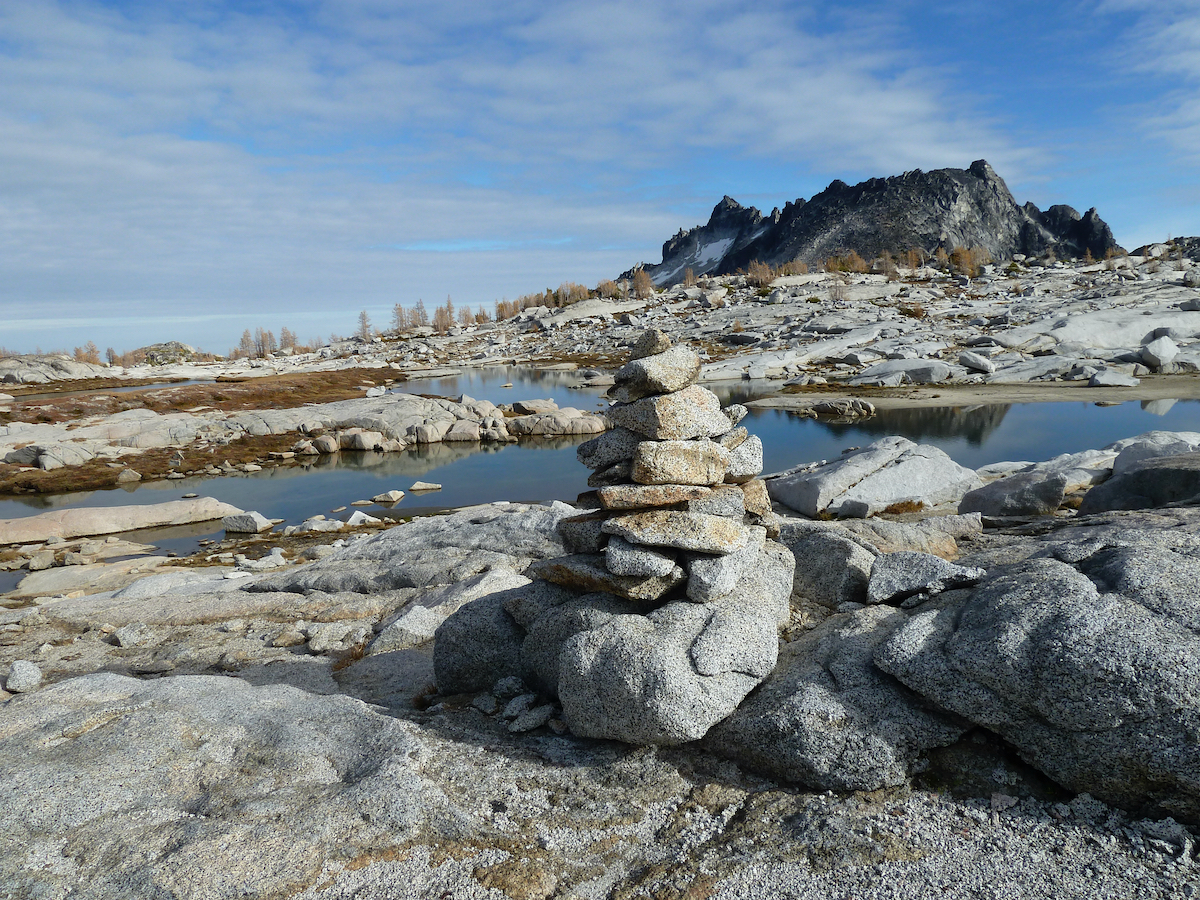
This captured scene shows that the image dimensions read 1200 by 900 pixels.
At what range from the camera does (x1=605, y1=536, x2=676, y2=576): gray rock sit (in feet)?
30.9

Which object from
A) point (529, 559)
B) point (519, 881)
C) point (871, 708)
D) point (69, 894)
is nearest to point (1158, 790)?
point (871, 708)

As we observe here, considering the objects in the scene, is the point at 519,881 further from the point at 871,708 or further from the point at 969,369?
the point at 969,369

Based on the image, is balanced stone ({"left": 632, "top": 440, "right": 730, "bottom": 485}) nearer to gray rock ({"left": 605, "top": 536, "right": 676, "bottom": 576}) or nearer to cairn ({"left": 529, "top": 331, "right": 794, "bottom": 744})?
cairn ({"left": 529, "top": 331, "right": 794, "bottom": 744})

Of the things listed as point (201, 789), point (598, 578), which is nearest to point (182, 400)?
point (201, 789)

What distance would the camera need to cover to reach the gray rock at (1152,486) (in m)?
16.0

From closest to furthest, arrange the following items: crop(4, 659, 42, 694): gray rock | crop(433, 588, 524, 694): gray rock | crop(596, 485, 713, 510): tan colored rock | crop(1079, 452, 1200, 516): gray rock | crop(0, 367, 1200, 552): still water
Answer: crop(596, 485, 713, 510): tan colored rock
crop(433, 588, 524, 694): gray rock
crop(4, 659, 42, 694): gray rock
crop(1079, 452, 1200, 516): gray rock
crop(0, 367, 1200, 552): still water

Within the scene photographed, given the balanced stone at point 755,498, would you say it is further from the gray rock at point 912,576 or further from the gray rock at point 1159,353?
the gray rock at point 1159,353

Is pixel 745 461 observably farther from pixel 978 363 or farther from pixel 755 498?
pixel 978 363

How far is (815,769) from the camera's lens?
25.2 feet

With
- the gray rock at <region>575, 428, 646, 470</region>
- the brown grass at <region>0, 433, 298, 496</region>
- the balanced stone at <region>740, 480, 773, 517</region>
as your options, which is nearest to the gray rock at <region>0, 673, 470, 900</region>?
the gray rock at <region>575, 428, 646, 470</region>

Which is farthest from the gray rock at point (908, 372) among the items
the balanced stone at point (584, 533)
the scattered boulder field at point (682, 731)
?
the balanced stone at point (584, 533)

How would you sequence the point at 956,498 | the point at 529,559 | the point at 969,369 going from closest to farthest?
the point at 529,559, the point at 956,498, the point at 969,369

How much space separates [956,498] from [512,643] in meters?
20.4

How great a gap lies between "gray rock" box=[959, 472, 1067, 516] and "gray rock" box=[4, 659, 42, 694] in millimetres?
22594
